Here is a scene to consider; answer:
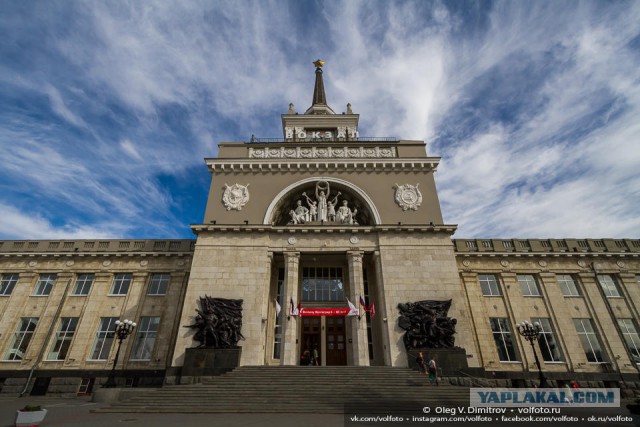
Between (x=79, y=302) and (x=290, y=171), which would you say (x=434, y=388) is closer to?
(x=290, y=171)

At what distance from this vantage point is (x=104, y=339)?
22.0 m

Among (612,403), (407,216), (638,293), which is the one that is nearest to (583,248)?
(638,293)

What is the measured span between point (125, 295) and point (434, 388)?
22.4 m

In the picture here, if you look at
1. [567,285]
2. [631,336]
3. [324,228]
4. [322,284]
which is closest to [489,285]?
[567,285]

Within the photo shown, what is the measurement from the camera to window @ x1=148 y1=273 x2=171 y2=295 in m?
23.6

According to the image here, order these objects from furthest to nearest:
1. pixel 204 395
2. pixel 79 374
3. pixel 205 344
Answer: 1. pixel 79 374
2. pixel 205 344
3. pixel 204 395

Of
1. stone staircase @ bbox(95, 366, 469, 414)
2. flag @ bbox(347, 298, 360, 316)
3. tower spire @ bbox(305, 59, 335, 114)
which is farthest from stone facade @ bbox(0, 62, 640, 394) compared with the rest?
tower spire @ bbox(305, 59, 335, 114)

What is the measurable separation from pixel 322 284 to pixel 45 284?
Answer: 72.1 ft

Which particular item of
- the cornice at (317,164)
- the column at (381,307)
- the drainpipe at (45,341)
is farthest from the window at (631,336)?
the drainpipe at (45,341)

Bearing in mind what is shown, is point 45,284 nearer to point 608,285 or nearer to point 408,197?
point 408,197

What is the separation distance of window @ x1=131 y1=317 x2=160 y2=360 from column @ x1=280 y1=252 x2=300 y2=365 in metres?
10.2

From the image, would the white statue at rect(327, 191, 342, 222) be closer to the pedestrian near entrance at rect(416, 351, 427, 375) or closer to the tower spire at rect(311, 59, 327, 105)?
the pedestrian near entrance at rect(416, 351, 427, 375)

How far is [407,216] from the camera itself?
73.9ft

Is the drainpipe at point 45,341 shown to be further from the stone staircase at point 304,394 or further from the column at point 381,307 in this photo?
the column at point 381,307
